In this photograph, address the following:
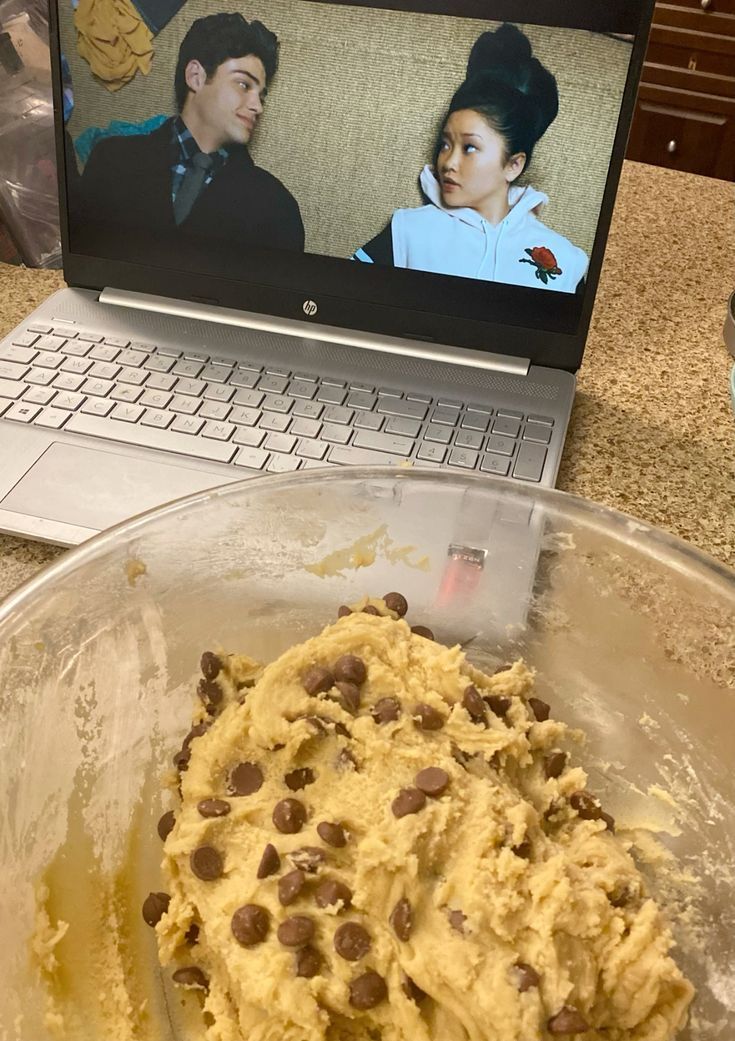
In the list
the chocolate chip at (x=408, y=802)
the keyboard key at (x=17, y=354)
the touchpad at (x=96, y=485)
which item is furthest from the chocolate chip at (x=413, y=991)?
the keyboard key at (x=17, y=354)

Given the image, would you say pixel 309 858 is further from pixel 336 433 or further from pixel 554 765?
pixel 336 433

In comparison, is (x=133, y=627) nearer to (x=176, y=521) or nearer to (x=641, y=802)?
(x=176, y=521)

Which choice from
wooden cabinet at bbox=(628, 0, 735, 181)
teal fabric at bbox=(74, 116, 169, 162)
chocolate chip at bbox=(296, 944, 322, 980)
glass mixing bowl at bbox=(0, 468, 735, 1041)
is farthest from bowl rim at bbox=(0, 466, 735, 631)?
wooden cabinet at bbox=(628, 0, 735, 181)

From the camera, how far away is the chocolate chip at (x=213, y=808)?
62 cm

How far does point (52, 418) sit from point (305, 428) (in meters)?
0.29

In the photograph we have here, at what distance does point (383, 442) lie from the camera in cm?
101

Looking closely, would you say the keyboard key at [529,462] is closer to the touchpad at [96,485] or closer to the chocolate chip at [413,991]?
the touchpad at [96,485]

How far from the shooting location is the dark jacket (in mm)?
1095

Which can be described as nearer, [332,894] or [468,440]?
[332,894]

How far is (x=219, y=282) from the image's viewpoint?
1.14 m

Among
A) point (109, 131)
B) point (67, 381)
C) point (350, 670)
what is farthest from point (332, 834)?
point (109, 131)

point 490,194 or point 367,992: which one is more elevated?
point 490,194

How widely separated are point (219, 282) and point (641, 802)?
2.67 ft

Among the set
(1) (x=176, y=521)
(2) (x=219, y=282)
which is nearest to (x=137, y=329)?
(2) (x=219, y=282)
